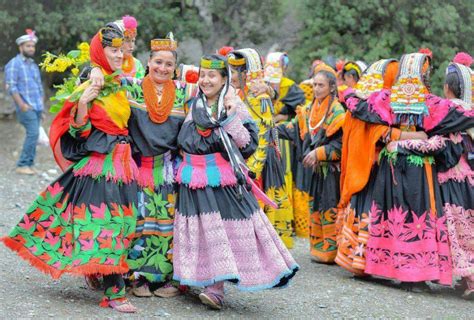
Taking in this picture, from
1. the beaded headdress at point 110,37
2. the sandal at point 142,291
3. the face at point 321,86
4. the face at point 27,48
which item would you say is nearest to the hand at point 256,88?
the face at point 321,86

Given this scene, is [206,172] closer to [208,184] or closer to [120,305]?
[208,184]

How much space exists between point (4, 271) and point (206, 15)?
10.1 meters

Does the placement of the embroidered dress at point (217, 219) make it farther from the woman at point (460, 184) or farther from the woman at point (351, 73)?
the woman at point (351, 73)

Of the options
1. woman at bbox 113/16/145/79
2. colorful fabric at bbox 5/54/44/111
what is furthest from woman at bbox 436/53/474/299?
colorful fabric at bbox 5/54/44/111

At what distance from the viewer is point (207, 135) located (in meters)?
6.03

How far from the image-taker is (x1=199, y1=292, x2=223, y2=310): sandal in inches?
234

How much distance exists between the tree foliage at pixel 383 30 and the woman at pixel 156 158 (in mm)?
8312

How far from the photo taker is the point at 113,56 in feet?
19.2

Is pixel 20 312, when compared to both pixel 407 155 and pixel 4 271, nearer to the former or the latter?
pixel 4 271

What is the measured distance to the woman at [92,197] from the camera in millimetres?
5773

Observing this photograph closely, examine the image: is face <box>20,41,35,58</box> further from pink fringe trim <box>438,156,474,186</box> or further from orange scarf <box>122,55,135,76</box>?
pink fringe trim <box>438,156,474,186</box>

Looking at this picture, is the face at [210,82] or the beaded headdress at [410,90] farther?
the beaded headdress at [410,90]

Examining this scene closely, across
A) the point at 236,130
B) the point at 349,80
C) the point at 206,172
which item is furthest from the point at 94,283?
the point at 349,80

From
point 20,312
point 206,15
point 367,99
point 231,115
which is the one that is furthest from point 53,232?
point 206,15
